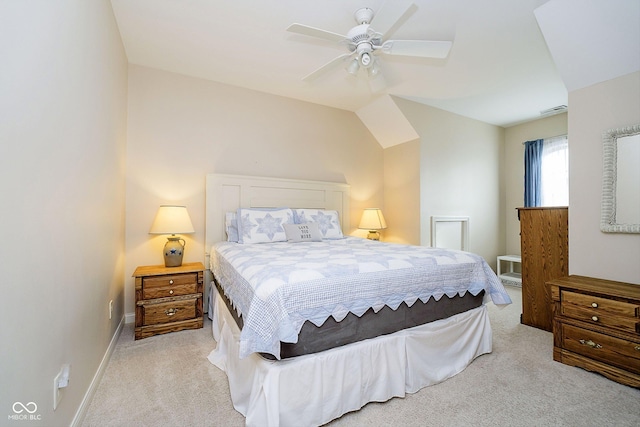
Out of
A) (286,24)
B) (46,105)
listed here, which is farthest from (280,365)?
(286,24)

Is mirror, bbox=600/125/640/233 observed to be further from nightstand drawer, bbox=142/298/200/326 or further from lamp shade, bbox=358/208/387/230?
nightstand drawer, bbox=142/298/200/326

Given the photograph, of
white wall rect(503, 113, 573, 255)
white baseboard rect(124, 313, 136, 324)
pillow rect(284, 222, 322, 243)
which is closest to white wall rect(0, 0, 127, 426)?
white baseboard rect(124, 313, 136, 324)

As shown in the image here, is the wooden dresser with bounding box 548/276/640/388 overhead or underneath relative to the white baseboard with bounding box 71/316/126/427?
overhead

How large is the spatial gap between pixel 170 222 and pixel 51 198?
1720 millimetres

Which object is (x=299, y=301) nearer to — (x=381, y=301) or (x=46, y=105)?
(x=381, y=301)

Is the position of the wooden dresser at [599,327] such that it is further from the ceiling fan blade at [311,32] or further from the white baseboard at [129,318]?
the white baseboard at [129,318]

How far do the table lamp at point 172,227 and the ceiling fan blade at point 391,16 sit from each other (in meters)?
2.46

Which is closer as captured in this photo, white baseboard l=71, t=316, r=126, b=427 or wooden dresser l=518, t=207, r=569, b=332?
white baseboard l=71, t=316, r=126, b=427

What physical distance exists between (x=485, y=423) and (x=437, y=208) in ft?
10.3

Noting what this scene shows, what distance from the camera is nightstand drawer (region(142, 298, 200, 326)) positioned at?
8.30ft

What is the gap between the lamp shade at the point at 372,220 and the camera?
161 inches

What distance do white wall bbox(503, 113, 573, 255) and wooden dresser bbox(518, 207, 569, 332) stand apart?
88.2 inches

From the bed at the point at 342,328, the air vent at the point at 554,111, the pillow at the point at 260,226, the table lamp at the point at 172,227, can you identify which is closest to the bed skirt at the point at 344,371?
the bed at the point at 342,328

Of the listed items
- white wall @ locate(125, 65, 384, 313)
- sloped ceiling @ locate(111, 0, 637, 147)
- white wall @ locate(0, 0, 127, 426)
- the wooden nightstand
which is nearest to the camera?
white wall @ locate(0, 0, 127, 426)
